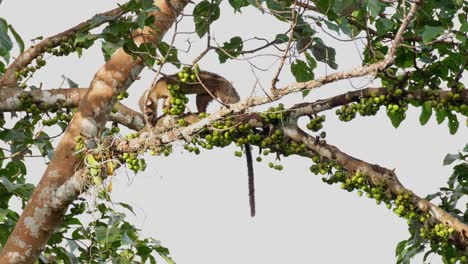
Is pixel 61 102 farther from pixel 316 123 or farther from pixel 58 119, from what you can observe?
pixel 316 123

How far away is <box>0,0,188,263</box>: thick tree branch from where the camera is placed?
13.4 ft

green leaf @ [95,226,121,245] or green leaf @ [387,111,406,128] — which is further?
green leaf @ [387,111,406,128]

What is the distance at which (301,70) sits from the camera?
4.57m

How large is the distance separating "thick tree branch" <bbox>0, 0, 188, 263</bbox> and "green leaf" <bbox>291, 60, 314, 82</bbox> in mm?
667

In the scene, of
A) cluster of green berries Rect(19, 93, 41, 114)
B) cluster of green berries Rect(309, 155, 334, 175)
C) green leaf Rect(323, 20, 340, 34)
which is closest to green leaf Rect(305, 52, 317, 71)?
cluster of green berries Rect(309, 155, 334, 175)

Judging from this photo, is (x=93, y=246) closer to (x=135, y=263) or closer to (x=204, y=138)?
(x=135, y=263)

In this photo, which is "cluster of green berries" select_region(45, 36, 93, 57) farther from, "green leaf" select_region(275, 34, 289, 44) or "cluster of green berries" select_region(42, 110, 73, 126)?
"green leaf" select_region(275, 34, 289, 44)

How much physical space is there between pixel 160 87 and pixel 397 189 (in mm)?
1895

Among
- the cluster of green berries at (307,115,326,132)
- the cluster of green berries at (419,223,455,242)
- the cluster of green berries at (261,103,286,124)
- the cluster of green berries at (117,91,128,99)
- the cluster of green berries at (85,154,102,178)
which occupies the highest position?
the cluster of green berries at (117,91,128,99)

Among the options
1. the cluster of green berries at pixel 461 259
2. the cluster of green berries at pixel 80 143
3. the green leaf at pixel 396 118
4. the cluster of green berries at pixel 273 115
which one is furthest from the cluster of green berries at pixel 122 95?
the cluster of green berries at pixel 461 259

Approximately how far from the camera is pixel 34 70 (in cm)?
499

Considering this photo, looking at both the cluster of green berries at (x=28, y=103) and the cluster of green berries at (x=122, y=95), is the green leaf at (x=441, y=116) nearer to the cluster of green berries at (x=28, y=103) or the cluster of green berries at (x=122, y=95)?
the cluster of green berries at (x=122, y=95)

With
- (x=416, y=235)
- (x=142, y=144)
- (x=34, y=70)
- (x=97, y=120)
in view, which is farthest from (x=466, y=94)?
(x=34, y=70)

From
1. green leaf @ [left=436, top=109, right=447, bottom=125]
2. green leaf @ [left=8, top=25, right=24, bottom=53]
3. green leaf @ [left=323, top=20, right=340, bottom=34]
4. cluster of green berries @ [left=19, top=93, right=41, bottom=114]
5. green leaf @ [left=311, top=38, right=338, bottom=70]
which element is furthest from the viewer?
cluster of green berries @ [left=19, top=93, right=41, bottom=114]
